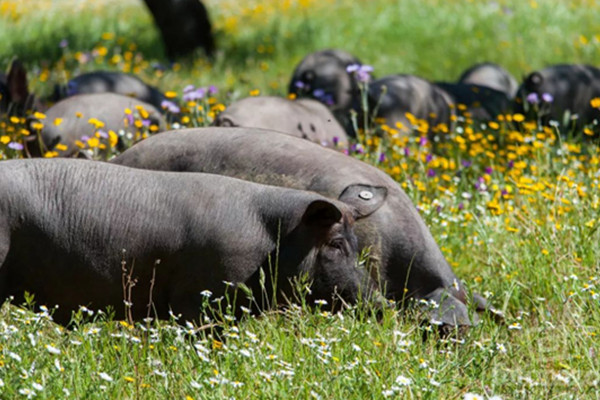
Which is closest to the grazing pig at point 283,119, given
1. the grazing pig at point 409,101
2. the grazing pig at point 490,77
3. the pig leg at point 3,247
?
the grazing pig at point 409,101

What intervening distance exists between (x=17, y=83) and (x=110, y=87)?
148cm

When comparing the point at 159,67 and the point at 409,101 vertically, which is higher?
the point at 409,101

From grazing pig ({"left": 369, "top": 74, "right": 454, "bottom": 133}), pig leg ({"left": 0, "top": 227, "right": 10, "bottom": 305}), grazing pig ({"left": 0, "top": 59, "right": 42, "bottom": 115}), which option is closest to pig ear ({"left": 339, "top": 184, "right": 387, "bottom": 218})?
pig leg ({"left": 0, "top": 227, "right": 10, "bottom": 305})

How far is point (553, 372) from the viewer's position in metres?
4.26

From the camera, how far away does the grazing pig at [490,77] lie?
1197cm

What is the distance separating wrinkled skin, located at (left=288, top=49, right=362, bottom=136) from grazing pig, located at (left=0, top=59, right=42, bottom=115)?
2.48 metres

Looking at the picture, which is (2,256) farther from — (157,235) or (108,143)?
(108,143)

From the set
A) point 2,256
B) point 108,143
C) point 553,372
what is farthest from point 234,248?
point 108,143

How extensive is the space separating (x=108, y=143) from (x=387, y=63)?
23.0 ft

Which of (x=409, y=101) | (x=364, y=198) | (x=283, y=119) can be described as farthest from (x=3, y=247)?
(x=409, y=101)

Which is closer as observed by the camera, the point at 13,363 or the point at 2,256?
the point at 13,363

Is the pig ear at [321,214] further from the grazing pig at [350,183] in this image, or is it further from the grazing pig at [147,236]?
the grazing pig at [350,183]

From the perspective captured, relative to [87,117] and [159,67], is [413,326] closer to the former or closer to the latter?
[87,117]

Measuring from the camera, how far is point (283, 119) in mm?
7223
